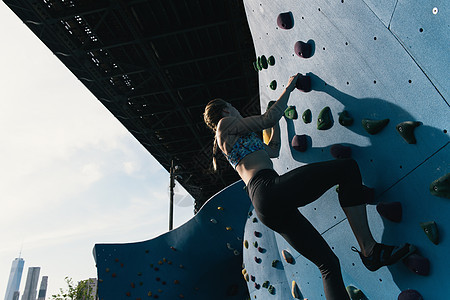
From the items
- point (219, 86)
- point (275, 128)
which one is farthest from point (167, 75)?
point (275, 128)

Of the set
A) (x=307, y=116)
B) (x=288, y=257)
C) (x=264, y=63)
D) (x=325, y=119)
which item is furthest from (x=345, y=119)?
(x=288, y=257)

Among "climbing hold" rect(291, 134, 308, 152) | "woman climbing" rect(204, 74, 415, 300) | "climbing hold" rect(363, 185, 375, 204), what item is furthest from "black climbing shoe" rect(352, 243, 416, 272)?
"climbing hold" rect(291, 134, 308, 152)

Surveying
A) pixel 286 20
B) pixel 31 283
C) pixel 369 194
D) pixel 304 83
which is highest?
pixel 31 283

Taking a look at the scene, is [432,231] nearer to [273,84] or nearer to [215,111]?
[215,111]

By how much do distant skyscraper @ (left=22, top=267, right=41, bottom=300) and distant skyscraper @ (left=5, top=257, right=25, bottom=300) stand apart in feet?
162

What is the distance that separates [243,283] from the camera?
7414mm

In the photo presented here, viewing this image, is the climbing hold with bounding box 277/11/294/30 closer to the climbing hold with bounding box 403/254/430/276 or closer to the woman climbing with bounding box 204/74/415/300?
the woman climbing with bounding box 204/74/415/300

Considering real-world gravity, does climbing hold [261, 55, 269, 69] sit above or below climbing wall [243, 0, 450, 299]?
above

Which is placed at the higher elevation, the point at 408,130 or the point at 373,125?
the point at 373,125

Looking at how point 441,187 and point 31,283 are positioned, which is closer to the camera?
point 441,187

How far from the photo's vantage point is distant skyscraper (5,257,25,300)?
187m

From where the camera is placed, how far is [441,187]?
130cm

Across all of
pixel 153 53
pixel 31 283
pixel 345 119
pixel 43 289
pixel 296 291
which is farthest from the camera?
pixel 31 283

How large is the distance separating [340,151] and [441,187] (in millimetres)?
589
